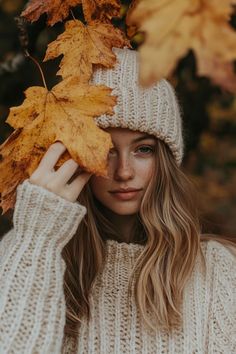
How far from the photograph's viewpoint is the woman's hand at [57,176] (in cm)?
176

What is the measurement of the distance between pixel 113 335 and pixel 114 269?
0.23 meters

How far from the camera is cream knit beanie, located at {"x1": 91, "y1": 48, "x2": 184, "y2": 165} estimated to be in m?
1.95

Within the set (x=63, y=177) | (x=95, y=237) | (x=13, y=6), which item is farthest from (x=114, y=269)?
(x=13, y=6)

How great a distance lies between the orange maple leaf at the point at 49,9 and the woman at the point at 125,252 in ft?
0.72

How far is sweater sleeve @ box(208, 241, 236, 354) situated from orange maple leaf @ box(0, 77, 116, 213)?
2.21ft

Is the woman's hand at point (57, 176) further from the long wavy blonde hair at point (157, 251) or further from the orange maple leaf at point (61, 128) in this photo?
the long wavy blonde hair at point (157, 251)

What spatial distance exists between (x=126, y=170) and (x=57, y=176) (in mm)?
231

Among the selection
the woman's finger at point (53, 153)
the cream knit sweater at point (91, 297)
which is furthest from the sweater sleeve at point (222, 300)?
the woman's finger at point (53, 153)

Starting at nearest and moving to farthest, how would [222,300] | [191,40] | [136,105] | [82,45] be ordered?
[191,40], [82,45], [136,105], [222,300]

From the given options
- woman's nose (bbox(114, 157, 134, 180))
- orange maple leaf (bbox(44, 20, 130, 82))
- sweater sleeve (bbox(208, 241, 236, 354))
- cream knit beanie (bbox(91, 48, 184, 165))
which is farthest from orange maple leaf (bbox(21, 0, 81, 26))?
sweater sleeve (bbox(208, 241, 236, 354))

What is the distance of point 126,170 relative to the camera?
1922mm

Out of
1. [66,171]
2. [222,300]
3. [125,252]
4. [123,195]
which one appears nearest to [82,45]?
[66,171]

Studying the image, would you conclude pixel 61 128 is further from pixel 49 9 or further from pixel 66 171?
pixel 49 9

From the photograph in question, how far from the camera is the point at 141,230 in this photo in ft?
7.52
